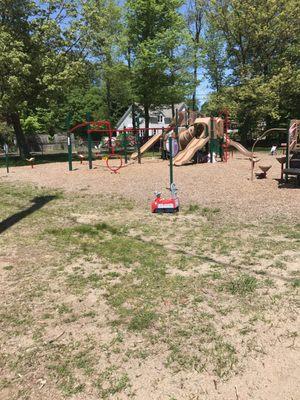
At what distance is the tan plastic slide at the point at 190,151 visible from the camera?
703 inches

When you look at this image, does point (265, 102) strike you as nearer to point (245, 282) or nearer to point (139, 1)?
point (139, 1)

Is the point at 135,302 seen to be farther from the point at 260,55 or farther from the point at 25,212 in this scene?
the point at 260,55

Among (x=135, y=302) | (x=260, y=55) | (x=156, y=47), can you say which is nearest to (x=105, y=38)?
(x=156, y=47)

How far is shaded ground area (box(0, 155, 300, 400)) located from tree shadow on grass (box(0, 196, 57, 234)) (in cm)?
8

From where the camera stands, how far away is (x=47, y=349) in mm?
3336

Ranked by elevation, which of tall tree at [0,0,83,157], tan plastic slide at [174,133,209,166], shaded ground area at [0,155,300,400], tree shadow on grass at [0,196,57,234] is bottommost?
shaded ground area at [0,155,300,400]

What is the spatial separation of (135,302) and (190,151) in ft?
48.6

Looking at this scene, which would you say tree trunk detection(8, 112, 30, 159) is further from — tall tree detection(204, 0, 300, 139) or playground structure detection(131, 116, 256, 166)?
tall tree detection(204, 0, 300, 139)

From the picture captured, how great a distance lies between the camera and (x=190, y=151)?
18.4 meters

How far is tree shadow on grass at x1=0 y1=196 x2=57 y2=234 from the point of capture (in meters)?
7.41

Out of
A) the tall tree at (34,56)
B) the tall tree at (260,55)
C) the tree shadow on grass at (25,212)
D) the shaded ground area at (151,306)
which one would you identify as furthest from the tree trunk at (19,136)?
the shaded ground area at (151,306)

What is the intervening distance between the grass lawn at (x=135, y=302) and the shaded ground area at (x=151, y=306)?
0.04ft

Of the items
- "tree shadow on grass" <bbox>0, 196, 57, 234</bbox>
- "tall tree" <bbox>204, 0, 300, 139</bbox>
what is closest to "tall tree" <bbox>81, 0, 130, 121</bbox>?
"tall tree" <bbox>204, 0, 300, 139</bbox>

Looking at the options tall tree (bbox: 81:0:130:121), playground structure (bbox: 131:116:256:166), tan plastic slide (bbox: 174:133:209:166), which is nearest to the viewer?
tan plastic slide (bbox: 174:133:209:166)
